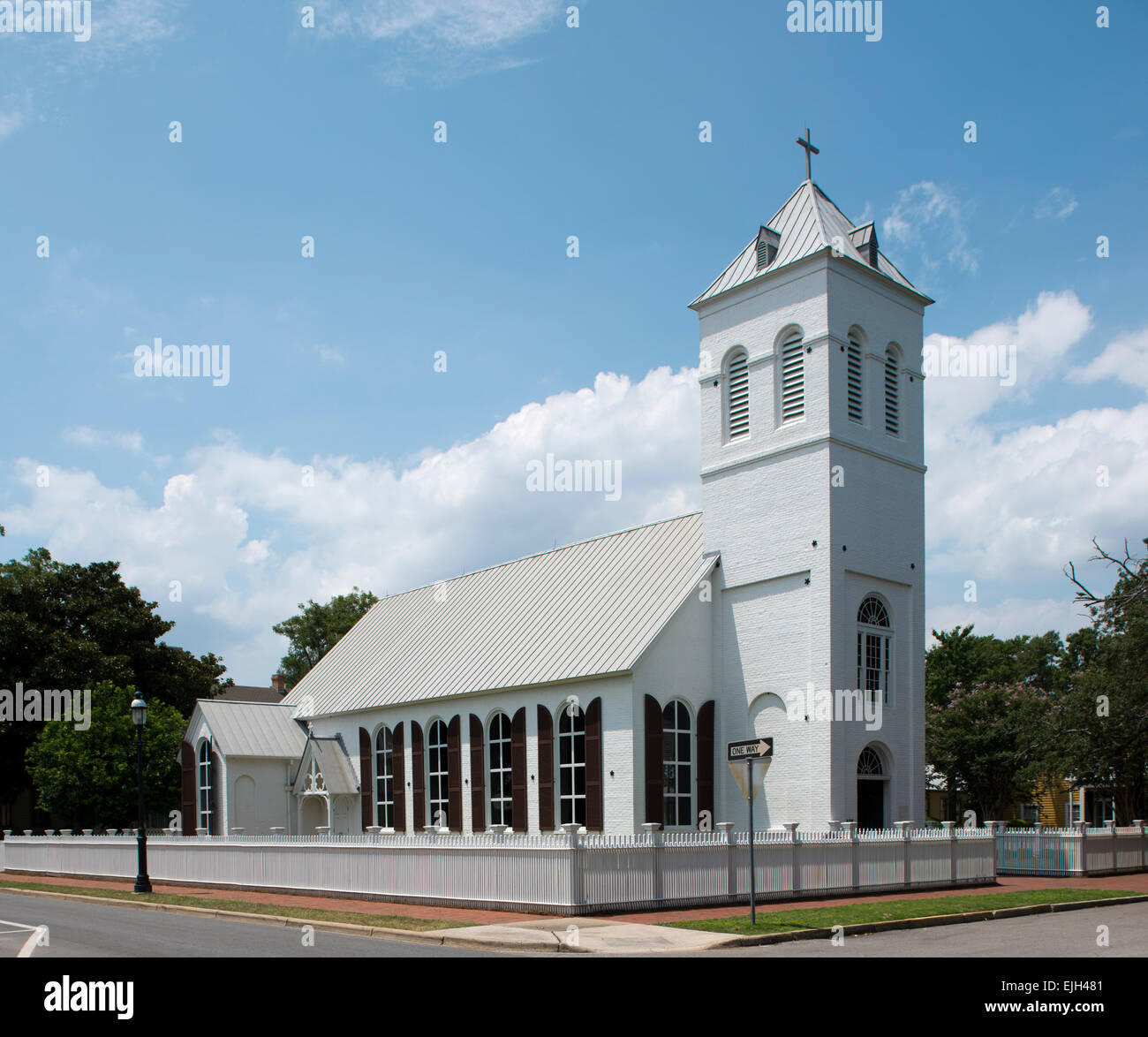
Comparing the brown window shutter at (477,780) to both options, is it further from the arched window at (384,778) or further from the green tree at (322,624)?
the green tree at (322,624)

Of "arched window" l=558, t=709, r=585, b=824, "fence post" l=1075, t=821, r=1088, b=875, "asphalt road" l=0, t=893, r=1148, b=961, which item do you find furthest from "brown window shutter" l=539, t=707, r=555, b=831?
"fence post" l=1075, t=821, r=1088, b=875

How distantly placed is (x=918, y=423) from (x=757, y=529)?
5921mm

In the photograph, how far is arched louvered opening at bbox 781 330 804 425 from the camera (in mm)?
31078

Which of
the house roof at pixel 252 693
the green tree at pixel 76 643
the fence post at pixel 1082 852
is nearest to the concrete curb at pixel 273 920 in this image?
the fence post at pixel 1082 852

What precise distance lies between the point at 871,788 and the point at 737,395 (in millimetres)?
11440

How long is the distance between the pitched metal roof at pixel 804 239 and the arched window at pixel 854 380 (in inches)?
90.5

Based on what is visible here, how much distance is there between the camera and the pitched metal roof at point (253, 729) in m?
42.0

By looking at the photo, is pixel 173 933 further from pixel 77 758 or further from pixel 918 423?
pixel 77 758

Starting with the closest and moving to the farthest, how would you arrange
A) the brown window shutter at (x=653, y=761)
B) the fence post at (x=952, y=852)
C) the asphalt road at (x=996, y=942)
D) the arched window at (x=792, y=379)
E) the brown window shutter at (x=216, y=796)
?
the asphalt road at (x=996, y=942) → the fence post at (x=952, y=852) → the brown window shutter at (x=653, y=761) → the arched window at (x=792, y=379) → the brown window shutter at (x=216, y=796)

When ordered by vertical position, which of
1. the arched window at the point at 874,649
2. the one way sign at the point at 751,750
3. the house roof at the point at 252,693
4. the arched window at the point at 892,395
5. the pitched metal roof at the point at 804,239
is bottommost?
the house roof at the point at 252,693

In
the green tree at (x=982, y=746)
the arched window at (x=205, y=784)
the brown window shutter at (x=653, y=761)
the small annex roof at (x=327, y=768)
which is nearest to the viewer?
the brown window shutter at (x=653, y=761)

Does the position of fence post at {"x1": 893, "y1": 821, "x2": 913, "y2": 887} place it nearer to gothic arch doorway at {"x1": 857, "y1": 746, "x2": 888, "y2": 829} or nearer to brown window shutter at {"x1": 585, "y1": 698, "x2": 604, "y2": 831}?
gothic arch doorway at {"x1": 857, "y1": 746, "x2": 888, "y2": 829}

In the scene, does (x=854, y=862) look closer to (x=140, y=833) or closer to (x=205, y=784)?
(x=140, y=833)
